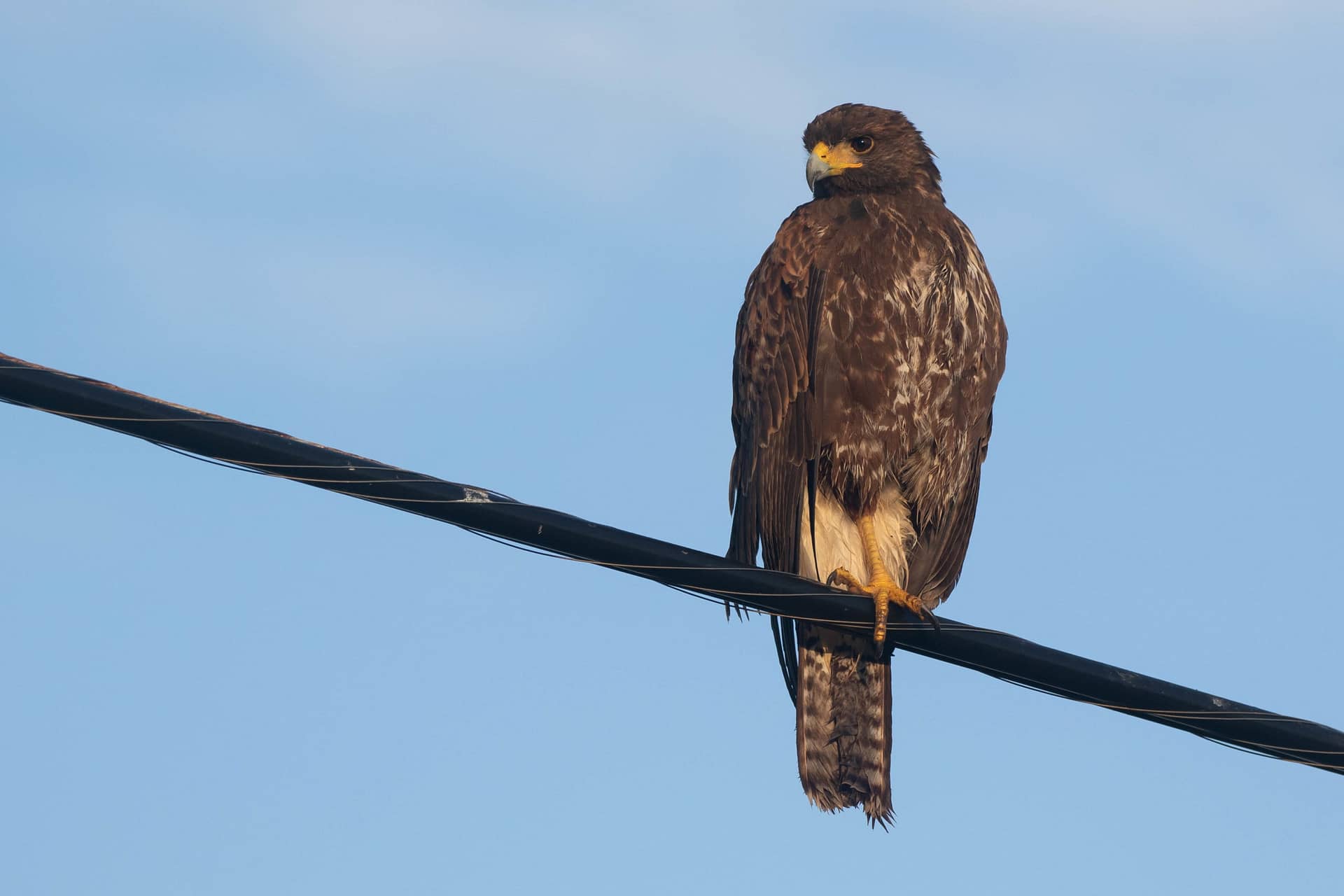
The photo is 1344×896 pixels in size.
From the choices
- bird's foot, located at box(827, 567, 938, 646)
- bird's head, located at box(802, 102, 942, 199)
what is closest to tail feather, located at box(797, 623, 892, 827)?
bird's foot, located at box(827, 567, 938, 646)

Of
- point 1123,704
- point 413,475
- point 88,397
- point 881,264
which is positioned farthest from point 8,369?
point 881,264

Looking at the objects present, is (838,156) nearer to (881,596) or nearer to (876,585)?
(876,585)

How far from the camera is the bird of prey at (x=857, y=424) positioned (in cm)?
737

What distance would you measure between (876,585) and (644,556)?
8.50 feet

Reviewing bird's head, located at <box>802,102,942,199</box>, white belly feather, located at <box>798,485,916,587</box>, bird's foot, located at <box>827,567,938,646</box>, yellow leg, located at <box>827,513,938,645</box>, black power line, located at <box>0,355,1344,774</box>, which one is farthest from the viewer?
bird's head, located at <box>802,102,942,199</box>

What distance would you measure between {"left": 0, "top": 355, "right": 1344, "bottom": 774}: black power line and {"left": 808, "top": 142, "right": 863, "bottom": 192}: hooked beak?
349cm

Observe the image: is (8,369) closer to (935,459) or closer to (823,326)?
(823,326)

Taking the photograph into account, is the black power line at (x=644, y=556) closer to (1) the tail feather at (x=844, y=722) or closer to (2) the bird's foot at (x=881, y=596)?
(2) the bird's foot at (x=881, y=596)

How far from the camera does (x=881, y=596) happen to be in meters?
6.55

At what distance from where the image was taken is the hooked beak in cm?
820

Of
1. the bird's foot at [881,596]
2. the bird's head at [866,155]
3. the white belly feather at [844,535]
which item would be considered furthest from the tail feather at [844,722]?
the bird's head at [866,155]

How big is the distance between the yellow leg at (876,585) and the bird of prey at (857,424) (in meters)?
0.02

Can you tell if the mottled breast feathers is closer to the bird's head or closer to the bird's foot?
the bird's head

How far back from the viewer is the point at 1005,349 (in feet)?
26.0
